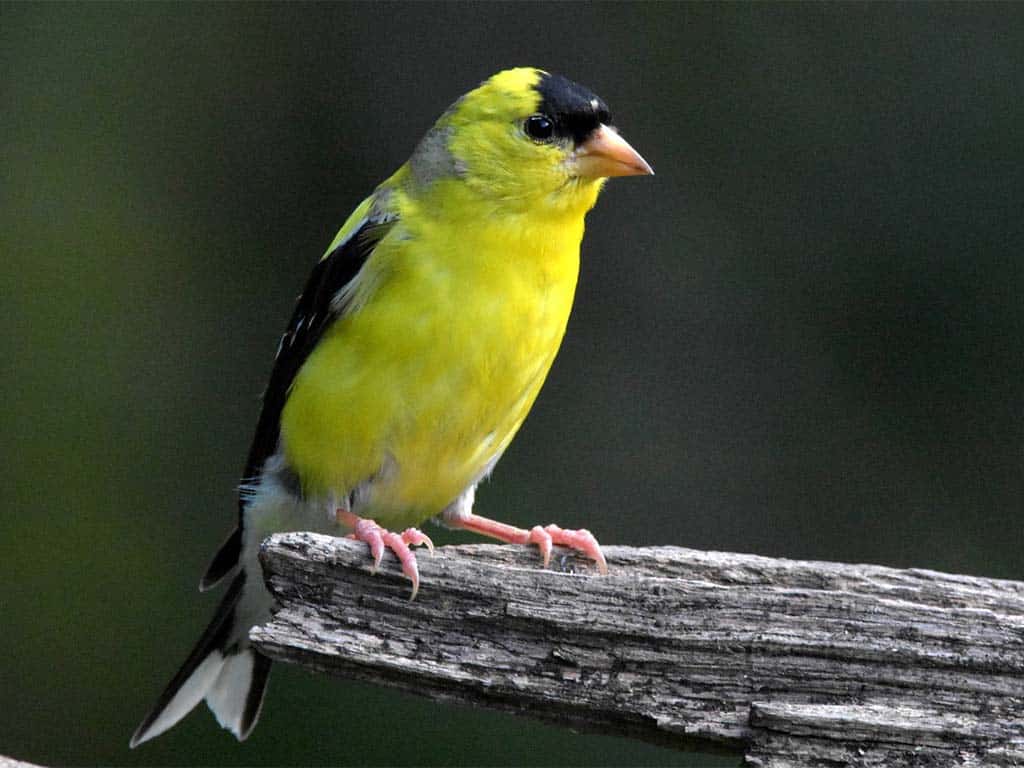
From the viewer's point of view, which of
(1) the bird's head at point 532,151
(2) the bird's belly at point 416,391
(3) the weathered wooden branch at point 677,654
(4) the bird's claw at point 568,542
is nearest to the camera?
(3) the weathered wooden branch at point 677,654

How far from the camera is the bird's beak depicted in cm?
404

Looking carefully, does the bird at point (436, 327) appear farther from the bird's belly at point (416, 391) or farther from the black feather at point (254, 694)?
the black feather at point (254, 694)

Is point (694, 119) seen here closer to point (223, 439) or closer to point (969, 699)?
point (223, 439)

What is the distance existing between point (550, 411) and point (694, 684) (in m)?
3.44


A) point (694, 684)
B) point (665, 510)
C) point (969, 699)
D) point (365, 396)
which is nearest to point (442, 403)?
point (365, 396)

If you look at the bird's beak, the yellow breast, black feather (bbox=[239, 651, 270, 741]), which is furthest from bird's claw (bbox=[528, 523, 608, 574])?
black feather (bbox=[239, 651, 270, 741])

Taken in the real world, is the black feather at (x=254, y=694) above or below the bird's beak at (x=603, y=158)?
below

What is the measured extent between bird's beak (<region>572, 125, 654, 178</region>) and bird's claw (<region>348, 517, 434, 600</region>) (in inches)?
46.1

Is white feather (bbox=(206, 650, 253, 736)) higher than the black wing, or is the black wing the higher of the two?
the black wing

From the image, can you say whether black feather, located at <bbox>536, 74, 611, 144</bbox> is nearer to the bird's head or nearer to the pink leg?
the bird's head

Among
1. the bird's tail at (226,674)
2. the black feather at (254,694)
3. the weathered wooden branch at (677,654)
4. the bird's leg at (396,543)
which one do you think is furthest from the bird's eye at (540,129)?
the black feather at (254,694)

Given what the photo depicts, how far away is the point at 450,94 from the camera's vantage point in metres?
6.96

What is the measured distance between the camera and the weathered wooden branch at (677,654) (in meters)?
2.95

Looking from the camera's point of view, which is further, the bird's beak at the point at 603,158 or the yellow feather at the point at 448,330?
the bird's beak at the point at 603,158
